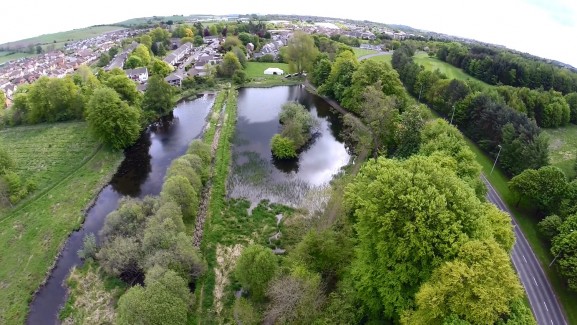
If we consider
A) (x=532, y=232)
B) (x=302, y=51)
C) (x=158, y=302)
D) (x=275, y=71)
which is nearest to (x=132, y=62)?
(x=275, y=71)

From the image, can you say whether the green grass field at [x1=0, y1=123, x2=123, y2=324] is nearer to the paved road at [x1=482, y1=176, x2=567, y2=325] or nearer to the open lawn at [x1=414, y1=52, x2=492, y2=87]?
the paved road at [x1=482, y1=176, x2=567, y2=325]

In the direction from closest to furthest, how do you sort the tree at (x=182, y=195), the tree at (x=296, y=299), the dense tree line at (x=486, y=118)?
the tree at (x=296, y=299) → the tree at (x=182, y=195) → the dense tree line at (x=486, y=118)

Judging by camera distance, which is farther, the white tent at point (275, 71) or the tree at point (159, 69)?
the white tent at point (275, 71)

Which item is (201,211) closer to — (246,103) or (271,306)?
(271,306)

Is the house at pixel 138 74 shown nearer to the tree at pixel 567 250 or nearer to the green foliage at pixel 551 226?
the green foliage at pixel 551 226

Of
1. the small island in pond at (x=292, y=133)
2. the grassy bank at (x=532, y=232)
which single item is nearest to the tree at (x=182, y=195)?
the small island in pond at (x=292, y=133)

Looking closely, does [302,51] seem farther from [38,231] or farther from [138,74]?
[38,231]

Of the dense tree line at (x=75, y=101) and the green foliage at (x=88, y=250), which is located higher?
the dense tree line at (x=75, y=101)
